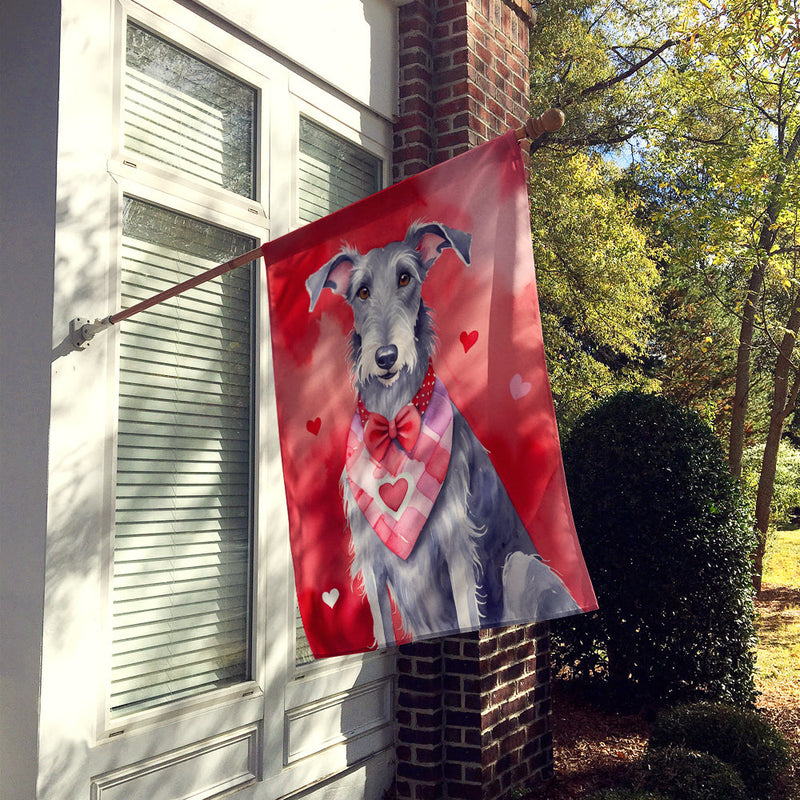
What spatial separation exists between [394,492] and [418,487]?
3.1 inches

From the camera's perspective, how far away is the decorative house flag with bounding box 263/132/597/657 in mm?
2365

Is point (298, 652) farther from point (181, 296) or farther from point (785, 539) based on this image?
point (785, 539)

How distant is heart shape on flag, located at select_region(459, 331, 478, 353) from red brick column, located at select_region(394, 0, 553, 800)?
252cm

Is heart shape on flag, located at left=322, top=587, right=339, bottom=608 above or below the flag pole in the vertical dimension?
below

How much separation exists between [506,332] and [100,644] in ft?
6.09

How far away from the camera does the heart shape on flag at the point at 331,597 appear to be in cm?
252

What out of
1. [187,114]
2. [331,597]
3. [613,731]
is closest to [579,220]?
[613,731]

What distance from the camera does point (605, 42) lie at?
12.2m

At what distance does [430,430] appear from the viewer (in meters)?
2.44

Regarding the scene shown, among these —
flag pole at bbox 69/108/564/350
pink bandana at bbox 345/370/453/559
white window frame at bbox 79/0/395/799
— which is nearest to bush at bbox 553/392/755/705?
white window frame at bbox 79/0/395/799

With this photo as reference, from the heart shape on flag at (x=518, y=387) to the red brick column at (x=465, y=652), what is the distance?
8.14ft

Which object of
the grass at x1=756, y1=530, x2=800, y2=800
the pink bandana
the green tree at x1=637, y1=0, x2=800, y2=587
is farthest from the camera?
the green tree at x1=637, y1=0, x2=800, y2=587

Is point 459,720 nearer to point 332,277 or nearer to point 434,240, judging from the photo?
point 332,277

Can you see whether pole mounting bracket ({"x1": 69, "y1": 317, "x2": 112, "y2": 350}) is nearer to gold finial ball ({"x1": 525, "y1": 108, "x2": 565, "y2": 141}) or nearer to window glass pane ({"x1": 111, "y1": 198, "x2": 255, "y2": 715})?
window glass pane ({"x1": 111, "y1": 198, "x2": 255, "y2": 715})
